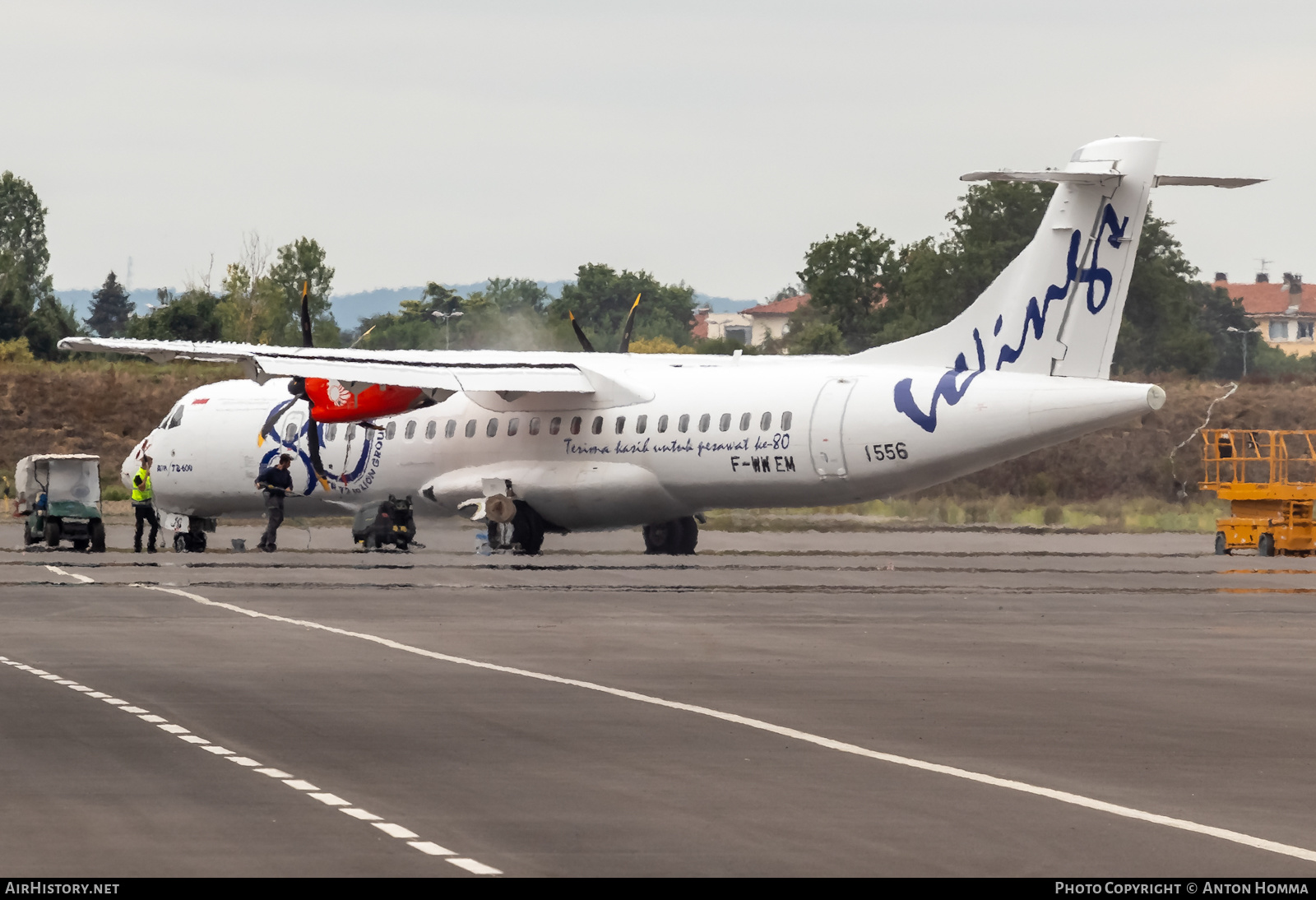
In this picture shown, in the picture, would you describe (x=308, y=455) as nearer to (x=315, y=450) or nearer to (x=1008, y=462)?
(x=315, y=450)

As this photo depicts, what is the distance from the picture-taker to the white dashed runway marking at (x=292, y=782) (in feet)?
32.0

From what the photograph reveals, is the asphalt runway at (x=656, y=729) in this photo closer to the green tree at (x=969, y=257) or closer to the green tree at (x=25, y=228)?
the green tree at (x=969, y=257)

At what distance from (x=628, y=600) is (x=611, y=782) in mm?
15227

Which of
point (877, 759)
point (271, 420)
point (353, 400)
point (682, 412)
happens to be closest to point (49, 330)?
point (271, 420)

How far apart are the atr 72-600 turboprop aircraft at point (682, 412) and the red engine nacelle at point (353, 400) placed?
1.4 inches

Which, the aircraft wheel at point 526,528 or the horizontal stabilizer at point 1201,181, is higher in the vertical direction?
the horizontal stabilizer at point 1201,181

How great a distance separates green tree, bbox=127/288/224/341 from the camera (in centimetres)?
9194

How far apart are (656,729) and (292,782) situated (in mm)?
3457

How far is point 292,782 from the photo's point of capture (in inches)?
482

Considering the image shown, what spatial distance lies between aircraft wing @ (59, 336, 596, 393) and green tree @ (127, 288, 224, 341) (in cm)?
5255

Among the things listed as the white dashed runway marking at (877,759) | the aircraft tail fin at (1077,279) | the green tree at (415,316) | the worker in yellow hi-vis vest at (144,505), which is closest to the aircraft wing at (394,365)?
the worker in yellow hi-vis vest at (144,505)

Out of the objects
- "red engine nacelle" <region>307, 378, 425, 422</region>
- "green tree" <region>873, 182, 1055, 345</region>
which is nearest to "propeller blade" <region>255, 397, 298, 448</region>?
Result: "red engine nacelle" <region>307, 378, 425, 422</region>

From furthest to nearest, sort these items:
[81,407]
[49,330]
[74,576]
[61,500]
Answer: [49,330], [81,407], [61,500], [74,576]

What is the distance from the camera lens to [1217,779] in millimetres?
12516
